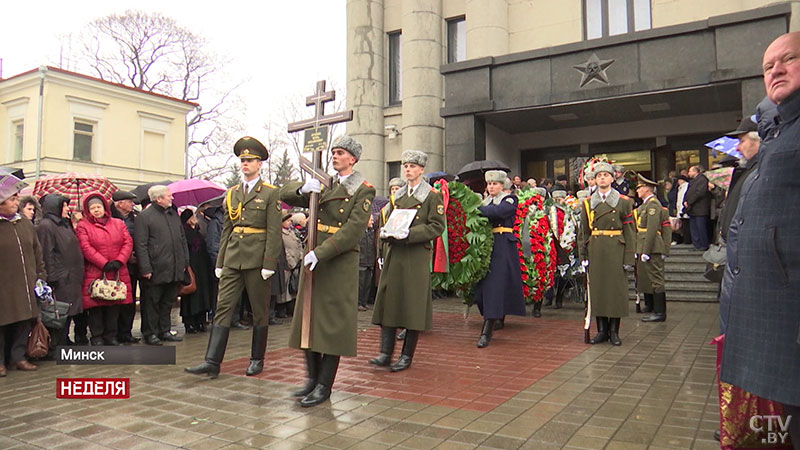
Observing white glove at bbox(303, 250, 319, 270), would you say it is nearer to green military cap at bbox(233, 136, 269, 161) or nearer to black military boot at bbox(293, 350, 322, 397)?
black military boot at bbox(293, 350, 322, 397)

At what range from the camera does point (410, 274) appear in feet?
19.5

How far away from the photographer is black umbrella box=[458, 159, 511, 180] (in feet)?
32.4

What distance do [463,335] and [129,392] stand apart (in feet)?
14.3

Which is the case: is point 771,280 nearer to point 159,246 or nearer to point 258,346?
point 258,346

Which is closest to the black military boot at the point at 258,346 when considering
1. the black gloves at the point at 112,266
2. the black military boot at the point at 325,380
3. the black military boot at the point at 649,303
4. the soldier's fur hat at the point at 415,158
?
the black military boot at the point at 325,380

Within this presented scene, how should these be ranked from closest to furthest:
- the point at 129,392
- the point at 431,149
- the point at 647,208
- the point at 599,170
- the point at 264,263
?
the point at 129,392 → the point at 264,263 → the point at 599,170 → the point at 647,208 → the point at 431,149

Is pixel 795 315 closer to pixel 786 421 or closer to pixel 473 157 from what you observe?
pixel 786 421

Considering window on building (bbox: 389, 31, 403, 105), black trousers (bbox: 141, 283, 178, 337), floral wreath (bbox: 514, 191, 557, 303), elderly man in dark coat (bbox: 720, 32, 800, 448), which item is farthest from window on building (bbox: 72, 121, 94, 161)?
elderly man in dark coat (bbox: 720, 32, 800, 448)

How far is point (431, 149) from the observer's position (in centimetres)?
1798

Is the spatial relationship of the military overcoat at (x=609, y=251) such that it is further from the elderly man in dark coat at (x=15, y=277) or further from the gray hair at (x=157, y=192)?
the elderly man in dark coat at (x=15, y=277)

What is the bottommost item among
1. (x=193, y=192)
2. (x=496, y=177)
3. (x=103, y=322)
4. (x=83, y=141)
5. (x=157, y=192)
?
(x=103, y=322)

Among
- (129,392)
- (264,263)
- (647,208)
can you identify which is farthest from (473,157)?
(129,392)

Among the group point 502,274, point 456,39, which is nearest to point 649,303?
point 502,274

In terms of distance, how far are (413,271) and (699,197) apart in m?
9.07
